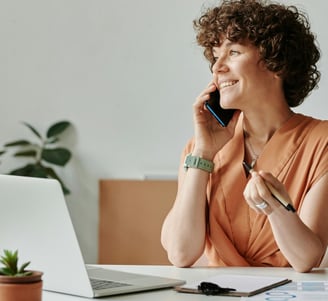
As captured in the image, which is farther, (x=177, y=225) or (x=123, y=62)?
(x=123, y=62)

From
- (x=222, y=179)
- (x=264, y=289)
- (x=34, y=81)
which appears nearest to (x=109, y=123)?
(x=34, y=81)

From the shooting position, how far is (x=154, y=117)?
360cm

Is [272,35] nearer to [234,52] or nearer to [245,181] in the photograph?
[234,52]

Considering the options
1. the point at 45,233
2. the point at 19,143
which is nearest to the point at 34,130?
the point at 19,143

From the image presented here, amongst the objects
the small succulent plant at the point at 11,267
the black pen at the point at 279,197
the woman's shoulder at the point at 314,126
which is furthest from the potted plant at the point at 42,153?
the small succulent plant at the point at 11,267

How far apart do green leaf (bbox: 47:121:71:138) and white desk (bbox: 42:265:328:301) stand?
66.9 inches

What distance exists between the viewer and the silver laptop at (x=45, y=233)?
4.69 feet

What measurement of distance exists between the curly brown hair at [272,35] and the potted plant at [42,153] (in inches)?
55.2

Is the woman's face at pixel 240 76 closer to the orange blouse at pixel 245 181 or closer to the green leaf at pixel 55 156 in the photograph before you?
the orange blouse at pixel 245 181

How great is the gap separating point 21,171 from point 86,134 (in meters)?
0.35

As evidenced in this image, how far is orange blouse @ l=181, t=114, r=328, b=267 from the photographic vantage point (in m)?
2.09

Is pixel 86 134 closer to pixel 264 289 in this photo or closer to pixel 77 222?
pixel 77 222

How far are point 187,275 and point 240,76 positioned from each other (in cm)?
61

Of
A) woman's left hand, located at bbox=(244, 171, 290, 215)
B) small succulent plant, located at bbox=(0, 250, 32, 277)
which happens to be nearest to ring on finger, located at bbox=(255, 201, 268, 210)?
woman's left hand, located at bbox=(244, 171, 290, 215)
